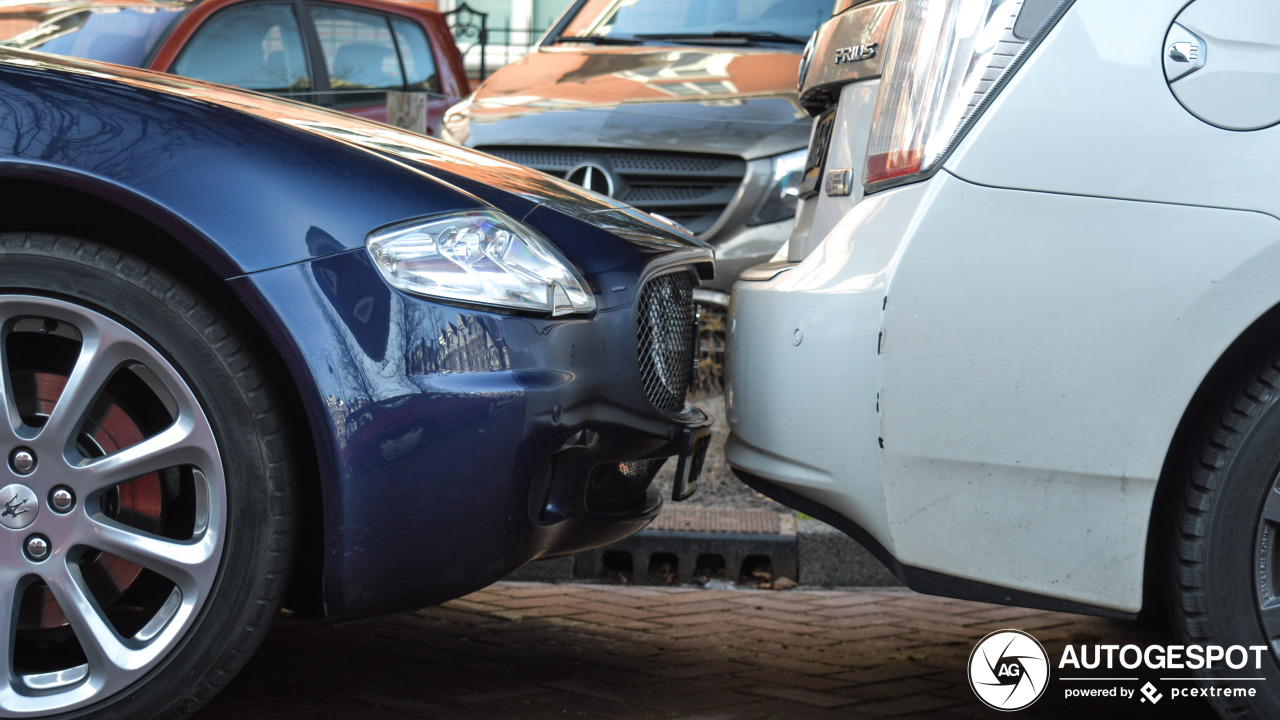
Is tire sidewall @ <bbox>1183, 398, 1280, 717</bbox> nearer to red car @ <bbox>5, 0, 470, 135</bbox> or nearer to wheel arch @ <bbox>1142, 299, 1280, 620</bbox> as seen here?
wheel arch @ <bbox>1142, 299, 1280, 620</bbox>

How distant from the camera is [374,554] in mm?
2117

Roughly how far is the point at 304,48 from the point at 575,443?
16.2ft

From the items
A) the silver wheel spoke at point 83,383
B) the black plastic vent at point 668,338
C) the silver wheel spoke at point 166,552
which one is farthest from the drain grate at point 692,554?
the silver wheel spoke at point 83,383

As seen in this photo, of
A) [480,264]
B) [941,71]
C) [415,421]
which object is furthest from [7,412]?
[941,71]

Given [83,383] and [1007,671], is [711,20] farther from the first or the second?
[83,383]

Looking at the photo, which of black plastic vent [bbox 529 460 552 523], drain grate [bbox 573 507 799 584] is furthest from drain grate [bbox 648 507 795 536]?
black plastic vent [bbox 529 460 552 523]

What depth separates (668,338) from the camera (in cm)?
269

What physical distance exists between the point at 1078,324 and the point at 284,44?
5.37 m

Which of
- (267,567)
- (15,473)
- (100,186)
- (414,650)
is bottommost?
(414,650)

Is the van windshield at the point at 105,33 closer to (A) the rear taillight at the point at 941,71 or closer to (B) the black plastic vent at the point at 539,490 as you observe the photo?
(B) the black plastic vent at the point at 539,490

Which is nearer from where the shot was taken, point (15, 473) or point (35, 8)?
point (15, 473)

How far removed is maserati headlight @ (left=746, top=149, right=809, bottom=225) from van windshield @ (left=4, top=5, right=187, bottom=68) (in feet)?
9.47

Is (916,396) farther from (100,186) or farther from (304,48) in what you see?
(304,48)

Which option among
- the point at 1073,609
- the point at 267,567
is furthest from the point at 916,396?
the point at 267,567
